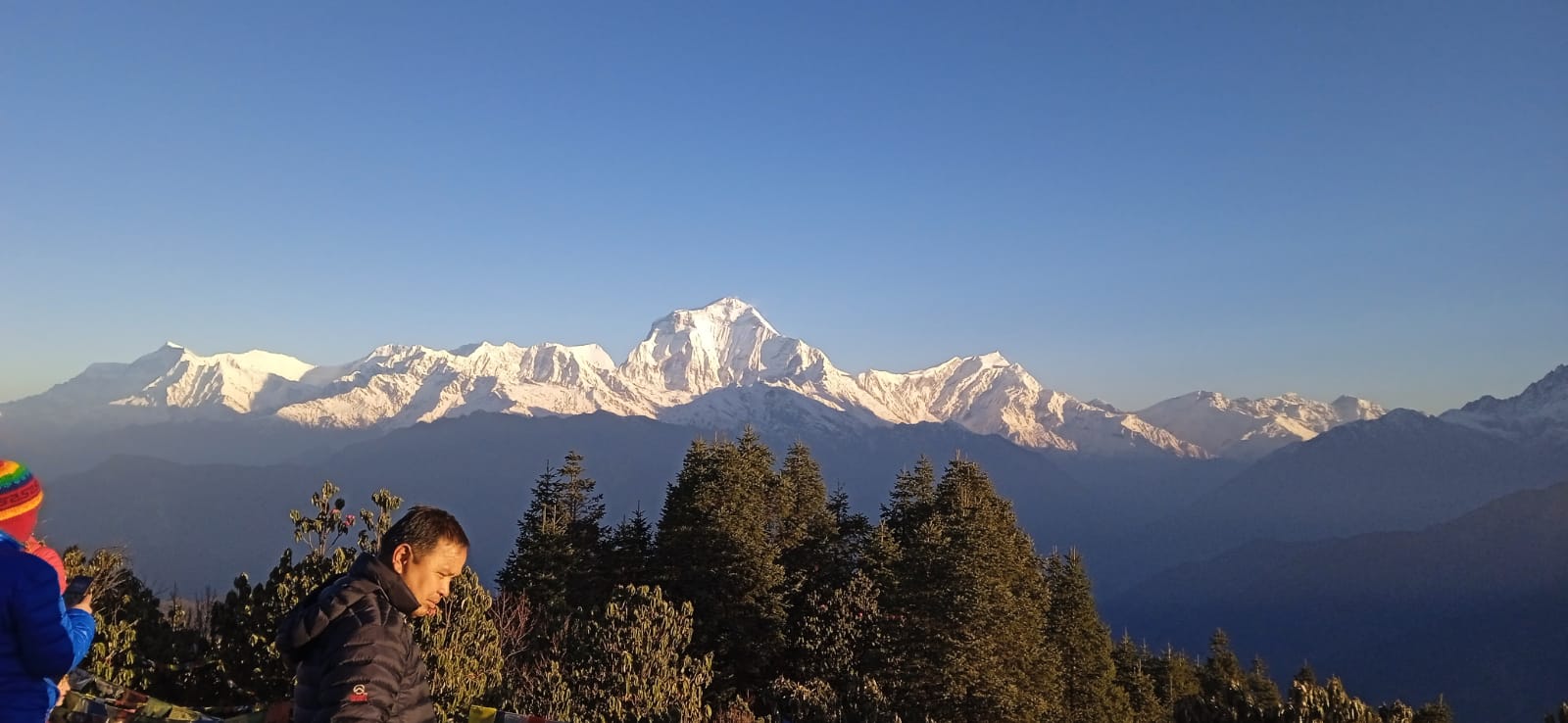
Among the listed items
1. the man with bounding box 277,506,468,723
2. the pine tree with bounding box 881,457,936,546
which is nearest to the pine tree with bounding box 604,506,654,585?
the pine tree with bounding box 881,457,936,546

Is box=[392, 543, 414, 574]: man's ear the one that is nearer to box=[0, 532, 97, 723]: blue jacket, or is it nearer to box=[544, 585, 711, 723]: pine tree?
box=[0, 532, 97, 723]: blue jacket

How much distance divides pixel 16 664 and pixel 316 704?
1919mm

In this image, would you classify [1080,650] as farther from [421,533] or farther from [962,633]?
[421,533]

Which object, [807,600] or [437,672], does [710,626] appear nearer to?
[807,600]

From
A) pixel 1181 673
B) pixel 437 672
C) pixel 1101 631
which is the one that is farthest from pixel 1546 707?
pixel 437 672

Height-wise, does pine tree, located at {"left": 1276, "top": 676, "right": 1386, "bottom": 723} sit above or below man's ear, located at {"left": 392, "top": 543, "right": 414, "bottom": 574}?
below

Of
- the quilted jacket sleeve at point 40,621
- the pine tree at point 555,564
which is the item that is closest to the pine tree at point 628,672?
the quilted jacket sleeve at point 40,621

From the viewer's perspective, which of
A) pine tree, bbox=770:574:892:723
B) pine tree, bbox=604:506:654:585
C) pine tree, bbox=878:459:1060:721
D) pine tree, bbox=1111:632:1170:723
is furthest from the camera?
pine tree, bbox=1111:632:1170:723

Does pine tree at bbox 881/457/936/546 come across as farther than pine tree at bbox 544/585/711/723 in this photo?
Yes

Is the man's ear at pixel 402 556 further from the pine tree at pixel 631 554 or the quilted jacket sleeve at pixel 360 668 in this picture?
the pine tree at pixel 631 554

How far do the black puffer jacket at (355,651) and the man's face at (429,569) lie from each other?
0.08m

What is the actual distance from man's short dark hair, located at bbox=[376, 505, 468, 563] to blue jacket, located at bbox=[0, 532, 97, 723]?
1.75m

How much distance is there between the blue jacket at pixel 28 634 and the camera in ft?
13.7

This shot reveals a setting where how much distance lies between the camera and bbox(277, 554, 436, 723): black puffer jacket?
3.76 meters
